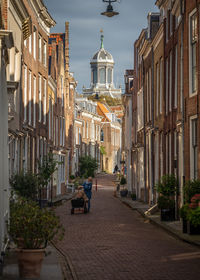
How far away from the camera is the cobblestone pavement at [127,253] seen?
411 inches

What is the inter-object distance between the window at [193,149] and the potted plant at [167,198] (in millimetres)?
3168

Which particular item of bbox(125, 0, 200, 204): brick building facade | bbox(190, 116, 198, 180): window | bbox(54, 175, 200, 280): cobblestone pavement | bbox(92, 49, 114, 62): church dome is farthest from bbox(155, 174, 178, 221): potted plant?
bbox(92, 49, 114, 62): church dome

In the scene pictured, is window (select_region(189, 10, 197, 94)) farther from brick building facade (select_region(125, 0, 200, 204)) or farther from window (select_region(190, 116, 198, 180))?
window (select_region(190, 116, 198, 180))

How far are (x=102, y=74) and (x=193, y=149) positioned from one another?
5318 inches

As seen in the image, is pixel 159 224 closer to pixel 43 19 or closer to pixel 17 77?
pixel 17 77

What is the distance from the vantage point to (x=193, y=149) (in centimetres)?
1775

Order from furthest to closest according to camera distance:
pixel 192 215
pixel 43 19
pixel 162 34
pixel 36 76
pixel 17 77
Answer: pixel 43 19 < pixel 36 76 < pixel 162 34 < pixel 17 77 < pixel 192 215

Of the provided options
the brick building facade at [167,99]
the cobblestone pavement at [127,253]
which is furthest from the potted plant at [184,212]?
the brick building facade at [167,99]

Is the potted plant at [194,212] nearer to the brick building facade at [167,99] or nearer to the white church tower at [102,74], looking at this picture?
the brick building facade at [167,99]

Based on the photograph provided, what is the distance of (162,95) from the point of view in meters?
25.7

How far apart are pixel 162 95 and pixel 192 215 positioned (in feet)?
44.1

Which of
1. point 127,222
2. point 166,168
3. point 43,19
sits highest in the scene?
point 43,19

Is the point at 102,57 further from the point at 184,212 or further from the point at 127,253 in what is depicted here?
the point at 127,253

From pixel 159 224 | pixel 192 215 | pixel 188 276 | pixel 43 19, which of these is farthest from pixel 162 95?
pixel 188 276
